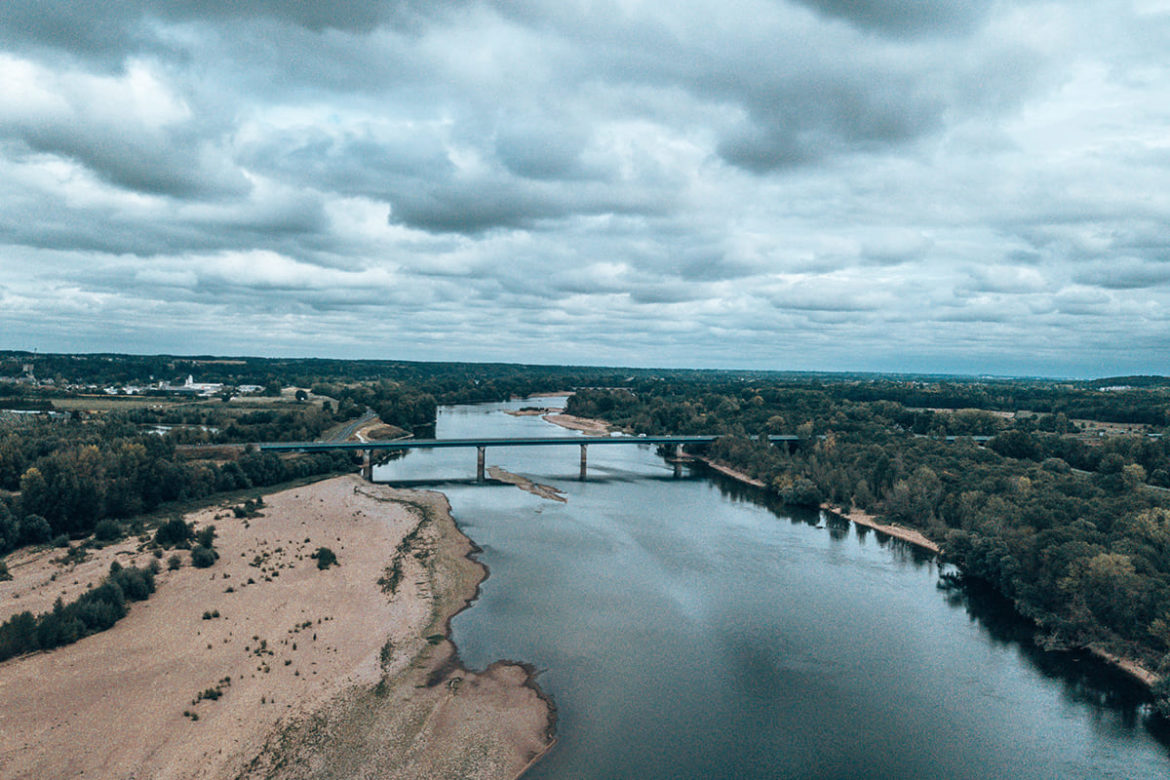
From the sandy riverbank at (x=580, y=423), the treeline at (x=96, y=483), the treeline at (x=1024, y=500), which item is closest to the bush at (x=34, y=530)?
the treeline at (x=96, y=483)

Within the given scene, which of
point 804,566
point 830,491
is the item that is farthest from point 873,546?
point 830,491

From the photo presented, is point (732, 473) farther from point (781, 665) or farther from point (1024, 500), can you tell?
point (781, 665)

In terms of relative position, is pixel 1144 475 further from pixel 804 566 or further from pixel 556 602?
pixel 556 602

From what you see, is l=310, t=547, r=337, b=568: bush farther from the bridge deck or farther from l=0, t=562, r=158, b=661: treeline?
the bridge deck

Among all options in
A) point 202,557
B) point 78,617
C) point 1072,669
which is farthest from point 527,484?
point 1072,669

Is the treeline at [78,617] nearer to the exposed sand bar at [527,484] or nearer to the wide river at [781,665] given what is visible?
the wide river at [781,665]

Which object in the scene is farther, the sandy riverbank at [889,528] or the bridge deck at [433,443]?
the bridge deck at [433,443]
